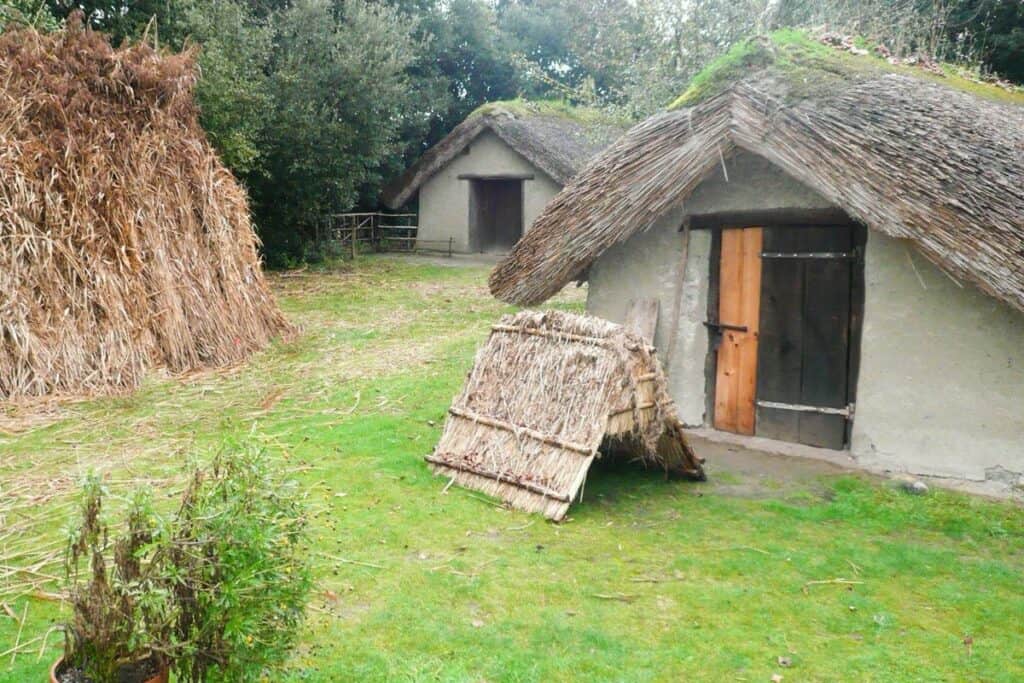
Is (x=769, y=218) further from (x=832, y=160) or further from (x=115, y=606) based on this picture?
(x=115, y=606)

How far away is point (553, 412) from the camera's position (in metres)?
5.93

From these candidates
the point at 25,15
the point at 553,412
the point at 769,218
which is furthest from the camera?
the point at 25,15

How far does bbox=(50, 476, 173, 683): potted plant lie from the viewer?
2930 mm

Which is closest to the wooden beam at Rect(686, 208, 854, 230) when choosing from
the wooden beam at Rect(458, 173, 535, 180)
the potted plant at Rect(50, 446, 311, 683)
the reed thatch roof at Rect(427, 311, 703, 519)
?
the reed thatch roof at Rect(427, 311, 703, 519)

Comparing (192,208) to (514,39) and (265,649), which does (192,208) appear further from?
(514,39)

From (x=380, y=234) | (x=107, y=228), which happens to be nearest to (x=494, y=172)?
(x=380, y=234)

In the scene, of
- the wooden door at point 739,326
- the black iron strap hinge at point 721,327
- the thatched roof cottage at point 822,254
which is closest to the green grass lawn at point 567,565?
the thatched roof cottage at point 822,254

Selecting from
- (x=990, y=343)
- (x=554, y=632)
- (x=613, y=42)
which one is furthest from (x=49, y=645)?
(x=613, y=42)

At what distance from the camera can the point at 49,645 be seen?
12.9 feet

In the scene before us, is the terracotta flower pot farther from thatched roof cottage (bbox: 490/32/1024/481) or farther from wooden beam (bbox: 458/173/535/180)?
wooden beam (bbox: 458/173/535/180)

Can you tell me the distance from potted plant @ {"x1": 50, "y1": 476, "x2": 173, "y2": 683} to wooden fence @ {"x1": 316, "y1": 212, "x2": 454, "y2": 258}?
63.1 feet

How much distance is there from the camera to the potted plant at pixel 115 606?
115 inches

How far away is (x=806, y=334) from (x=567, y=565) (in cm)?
334

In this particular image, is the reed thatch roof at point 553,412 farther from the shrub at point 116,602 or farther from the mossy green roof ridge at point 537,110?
the mossy green roof ridge at point 537,110
